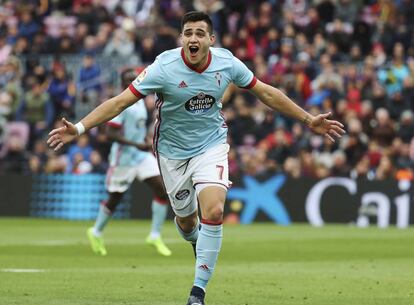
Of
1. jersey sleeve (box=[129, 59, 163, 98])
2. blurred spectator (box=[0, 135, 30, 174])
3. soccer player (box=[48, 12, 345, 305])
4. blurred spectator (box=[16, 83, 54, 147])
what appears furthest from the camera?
blurred spectator (box=[16, 83, 54, 147])

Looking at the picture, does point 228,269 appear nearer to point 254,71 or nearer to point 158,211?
point 158,211

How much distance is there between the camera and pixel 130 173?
1772 centimetres

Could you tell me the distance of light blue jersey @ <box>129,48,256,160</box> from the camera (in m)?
10.6

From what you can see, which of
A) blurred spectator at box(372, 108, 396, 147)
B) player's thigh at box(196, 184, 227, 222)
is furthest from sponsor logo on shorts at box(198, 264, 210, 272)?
blurred spectator at box(372, 108, 396, 147)

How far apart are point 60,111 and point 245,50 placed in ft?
16.6

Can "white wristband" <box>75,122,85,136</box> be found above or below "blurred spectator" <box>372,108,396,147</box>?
above

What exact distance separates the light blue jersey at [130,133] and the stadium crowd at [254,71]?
845cm

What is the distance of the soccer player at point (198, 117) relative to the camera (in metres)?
10.3

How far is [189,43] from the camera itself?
415 inches

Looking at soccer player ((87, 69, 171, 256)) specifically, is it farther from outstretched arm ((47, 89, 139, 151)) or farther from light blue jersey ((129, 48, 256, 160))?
outstretched arm ((47, 89, 139, 151))

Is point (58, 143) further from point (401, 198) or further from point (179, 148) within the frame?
point (401, 198)

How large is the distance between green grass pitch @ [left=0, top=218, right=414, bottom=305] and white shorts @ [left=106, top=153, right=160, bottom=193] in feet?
3.32

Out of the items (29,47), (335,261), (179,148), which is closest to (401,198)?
(335,261)

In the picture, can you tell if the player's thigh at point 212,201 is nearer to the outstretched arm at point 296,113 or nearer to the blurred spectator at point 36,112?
the outstretched arm at point 296,113
